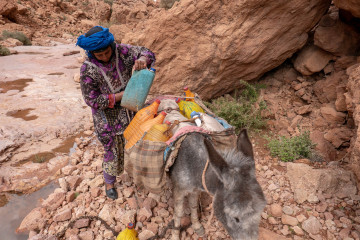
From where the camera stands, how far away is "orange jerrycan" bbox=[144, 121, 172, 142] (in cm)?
243

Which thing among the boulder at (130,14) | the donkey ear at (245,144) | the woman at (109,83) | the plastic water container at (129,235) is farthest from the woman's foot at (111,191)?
the boulder at (130,14)

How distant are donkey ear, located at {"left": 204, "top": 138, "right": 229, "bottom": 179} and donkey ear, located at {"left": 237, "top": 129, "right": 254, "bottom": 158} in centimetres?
27

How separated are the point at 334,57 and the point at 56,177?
241 inches

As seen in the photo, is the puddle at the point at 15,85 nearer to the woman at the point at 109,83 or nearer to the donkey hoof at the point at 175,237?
the woman at the point at 109,83

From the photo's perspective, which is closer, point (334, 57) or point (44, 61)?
point (334, 57)

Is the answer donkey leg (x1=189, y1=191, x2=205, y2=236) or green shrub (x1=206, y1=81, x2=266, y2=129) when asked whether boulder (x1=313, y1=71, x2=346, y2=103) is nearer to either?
green shrub (x1=206, y1=81, x2=266, y2=129)

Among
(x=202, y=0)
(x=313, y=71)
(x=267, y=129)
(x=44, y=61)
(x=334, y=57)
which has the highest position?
(x=202, y=0)

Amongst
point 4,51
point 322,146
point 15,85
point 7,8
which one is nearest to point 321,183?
point 322,146

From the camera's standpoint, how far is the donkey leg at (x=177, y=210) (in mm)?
2475

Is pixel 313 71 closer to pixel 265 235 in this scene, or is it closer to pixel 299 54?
pixel 299 54

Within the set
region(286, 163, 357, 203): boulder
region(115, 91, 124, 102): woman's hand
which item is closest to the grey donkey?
region(115, 91, 124, 102): woman's hand

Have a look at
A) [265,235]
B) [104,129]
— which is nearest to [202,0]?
[104,129]

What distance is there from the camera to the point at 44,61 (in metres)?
9.82

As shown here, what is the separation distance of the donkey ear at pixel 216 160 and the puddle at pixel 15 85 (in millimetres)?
7400
